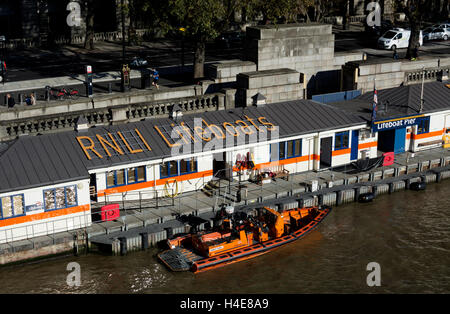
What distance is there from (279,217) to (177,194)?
8248 millimetres

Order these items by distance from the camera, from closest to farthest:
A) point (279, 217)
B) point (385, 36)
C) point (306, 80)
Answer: point (279, 217)
point (306, 80)
point (385, 36)

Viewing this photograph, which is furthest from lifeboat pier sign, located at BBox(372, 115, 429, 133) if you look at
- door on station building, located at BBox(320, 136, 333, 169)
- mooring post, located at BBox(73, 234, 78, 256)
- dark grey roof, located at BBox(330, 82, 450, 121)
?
mooring post, located at BBox(73, 234, 78, 256)

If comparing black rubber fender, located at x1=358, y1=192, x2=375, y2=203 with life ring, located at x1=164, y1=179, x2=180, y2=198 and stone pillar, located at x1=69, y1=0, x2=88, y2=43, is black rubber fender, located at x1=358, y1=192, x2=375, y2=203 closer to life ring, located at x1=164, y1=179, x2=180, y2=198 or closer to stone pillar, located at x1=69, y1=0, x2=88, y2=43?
life ring, located at x1=164, y1=179, x2=180, y2=198

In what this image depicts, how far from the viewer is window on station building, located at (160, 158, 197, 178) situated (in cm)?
4644

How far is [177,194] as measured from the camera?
154ft

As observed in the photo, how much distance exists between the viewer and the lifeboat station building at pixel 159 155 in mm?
41000

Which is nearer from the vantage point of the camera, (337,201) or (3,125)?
(3,125)

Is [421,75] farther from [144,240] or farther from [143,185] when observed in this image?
[144,240]

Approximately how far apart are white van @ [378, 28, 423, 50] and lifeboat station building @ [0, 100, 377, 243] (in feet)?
93.6

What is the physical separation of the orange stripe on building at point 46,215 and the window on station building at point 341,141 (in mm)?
19538

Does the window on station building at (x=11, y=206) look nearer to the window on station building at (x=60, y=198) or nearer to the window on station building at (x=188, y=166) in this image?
the window on station building at (x=60, y=198)

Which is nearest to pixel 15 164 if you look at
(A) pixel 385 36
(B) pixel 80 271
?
(B) pixel 80 271
